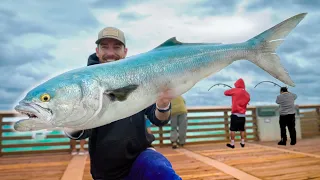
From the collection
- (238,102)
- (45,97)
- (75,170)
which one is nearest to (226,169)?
(238,102)

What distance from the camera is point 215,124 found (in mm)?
10977

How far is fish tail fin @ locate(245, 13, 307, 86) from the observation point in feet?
6.90

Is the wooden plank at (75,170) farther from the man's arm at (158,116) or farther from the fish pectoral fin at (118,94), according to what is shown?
the fish pectoral fin at (118,94)

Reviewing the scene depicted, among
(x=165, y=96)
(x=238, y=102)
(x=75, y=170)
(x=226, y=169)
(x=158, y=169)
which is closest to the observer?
(x=165, y=96)

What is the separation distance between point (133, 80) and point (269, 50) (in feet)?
3.78

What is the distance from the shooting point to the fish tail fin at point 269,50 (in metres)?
2.10

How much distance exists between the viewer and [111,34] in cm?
258

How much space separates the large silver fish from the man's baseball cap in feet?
2.22

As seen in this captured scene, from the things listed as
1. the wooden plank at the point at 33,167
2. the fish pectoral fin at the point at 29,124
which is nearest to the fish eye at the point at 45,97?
the fish pectoral fin at the point at 29,124

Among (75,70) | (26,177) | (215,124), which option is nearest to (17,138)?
(26,177)

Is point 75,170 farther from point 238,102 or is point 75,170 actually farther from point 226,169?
point 238,102

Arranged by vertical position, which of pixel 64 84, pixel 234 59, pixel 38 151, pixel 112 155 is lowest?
pixel 38 151

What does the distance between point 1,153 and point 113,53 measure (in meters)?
8.30

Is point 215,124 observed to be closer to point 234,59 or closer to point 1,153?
point 1,153
